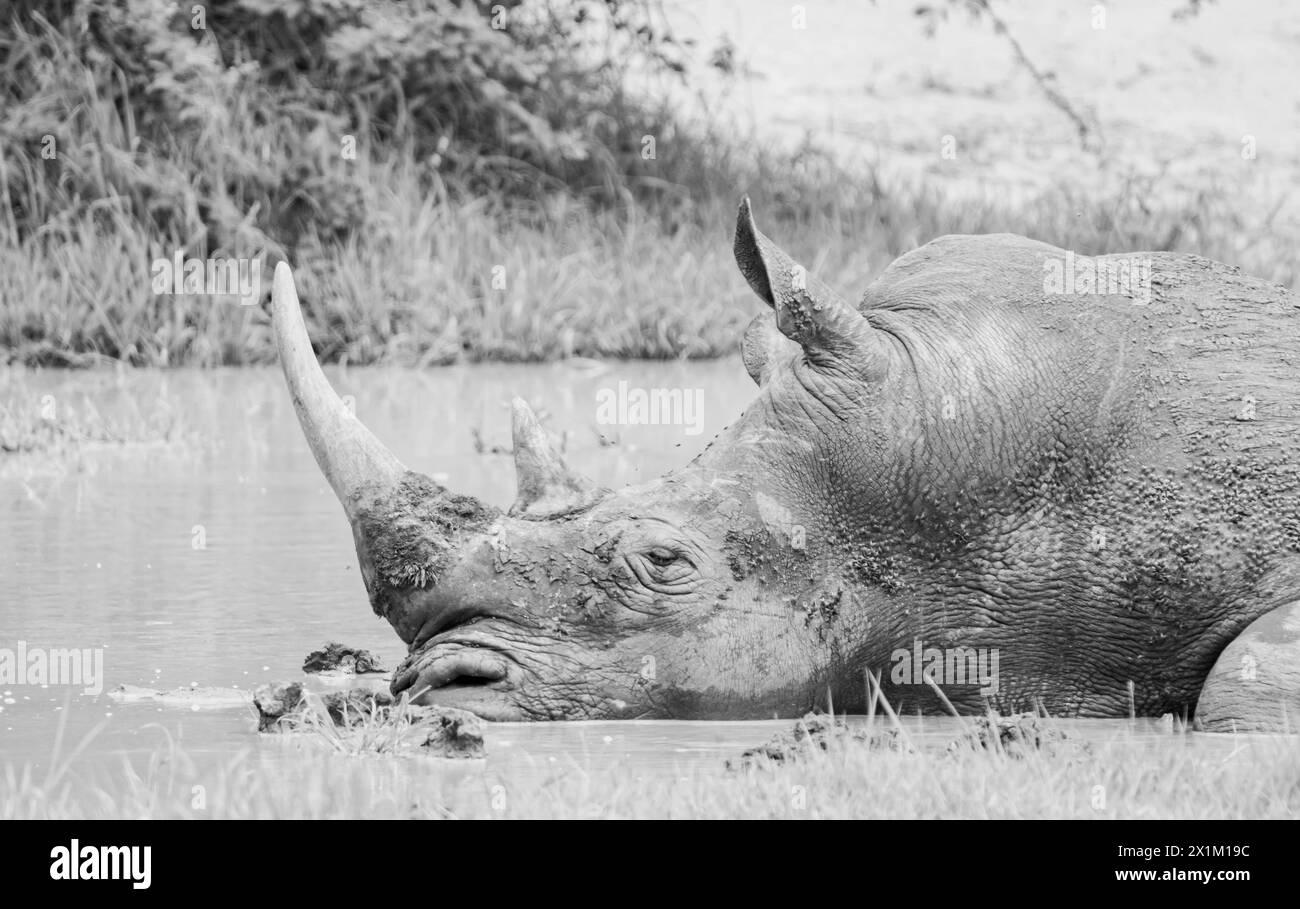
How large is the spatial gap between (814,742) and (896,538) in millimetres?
732

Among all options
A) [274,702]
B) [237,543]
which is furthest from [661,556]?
[237,543]

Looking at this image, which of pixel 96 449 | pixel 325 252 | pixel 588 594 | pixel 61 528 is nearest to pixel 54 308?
pixel 325 252

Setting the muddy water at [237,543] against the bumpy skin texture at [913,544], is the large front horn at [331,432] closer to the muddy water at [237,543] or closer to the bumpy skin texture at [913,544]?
the bumpy skin texture at [913,544]

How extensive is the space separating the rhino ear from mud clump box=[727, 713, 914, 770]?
837 millimetres

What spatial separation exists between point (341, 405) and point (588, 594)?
67 centimetres

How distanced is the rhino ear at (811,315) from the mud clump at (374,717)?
3.61 ft

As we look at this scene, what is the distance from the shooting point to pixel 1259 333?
17.0 ft

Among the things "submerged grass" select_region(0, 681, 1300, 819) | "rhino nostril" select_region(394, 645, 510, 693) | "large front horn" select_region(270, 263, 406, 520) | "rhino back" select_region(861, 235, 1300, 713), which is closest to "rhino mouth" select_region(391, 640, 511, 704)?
"rhino nostril" select_region(394, 645, 510, 693)

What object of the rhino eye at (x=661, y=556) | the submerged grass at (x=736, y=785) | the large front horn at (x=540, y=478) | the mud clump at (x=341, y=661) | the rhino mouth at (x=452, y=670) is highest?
the large front horn at (x=540, y=478)

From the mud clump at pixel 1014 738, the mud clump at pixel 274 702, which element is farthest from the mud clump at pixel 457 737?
the mud clump at pixel 1014 738

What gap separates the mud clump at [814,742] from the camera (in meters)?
4.29

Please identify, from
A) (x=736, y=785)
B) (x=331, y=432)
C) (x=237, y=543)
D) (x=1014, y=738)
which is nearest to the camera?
(x=736, y=785)

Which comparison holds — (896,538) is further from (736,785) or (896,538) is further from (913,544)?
(736,785)

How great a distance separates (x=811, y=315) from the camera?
16.3 feet
